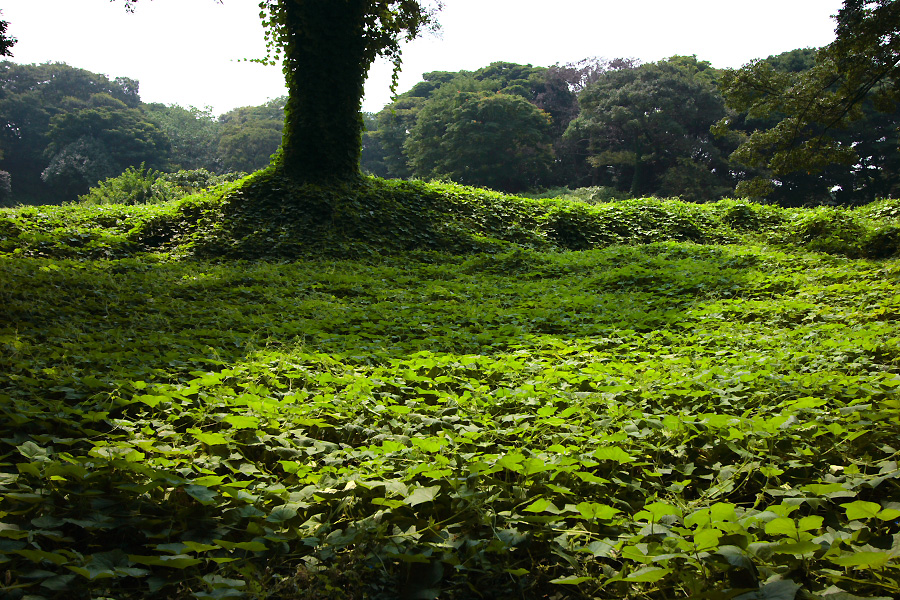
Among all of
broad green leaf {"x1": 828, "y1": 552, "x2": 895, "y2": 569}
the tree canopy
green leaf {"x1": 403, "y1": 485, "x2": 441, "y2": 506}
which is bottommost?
green leaf {"x1": 403, "y1": 485, "x2": 441, "y2": 506}

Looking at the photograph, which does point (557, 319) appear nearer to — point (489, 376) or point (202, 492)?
point (489, 376)

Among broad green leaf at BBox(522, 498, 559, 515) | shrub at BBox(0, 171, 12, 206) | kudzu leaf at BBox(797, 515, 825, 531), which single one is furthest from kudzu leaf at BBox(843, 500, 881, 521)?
shrub at BBox(0, 171, 12, 206)

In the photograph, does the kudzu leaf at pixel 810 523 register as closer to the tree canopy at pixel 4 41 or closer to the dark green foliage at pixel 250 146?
the tree canopy at pixel 4 41

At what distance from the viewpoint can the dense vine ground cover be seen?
4.61 ft

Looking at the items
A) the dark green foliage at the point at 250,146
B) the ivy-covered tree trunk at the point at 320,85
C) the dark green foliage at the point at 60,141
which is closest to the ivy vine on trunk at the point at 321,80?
the ivy-covered tree trunk at the point at 320,85

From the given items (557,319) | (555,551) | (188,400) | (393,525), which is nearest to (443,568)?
(393,525)

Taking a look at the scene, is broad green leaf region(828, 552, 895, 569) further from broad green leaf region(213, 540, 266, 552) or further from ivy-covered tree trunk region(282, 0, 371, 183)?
ivy-covered tree trunk region(282, 0, 371, 183)

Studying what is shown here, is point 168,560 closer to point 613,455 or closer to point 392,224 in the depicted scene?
point 613,455

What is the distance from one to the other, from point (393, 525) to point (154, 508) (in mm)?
828

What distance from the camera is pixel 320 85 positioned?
9719 millimetres

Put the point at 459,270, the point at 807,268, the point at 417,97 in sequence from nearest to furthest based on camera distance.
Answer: the point at 807,268, the point at 459,270, the point at 417,97

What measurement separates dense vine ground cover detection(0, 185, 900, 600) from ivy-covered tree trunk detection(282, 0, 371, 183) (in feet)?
19.6

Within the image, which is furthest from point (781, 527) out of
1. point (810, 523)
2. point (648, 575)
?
point (648, 575)

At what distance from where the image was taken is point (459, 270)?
7.53 meters
